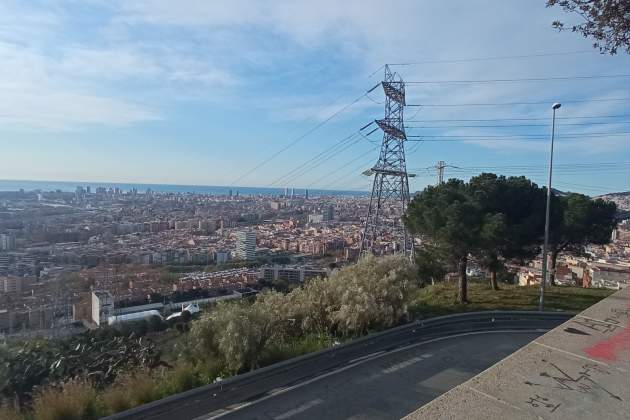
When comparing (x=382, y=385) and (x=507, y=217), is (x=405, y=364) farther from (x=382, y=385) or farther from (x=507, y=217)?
(x=507, y=217)

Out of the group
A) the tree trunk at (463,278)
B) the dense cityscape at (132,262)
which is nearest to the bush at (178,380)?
the dense cityscape at (132,262)

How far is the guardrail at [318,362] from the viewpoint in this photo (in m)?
5.03

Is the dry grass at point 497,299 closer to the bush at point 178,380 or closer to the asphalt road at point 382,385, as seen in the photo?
the asphalt road at point 382,385

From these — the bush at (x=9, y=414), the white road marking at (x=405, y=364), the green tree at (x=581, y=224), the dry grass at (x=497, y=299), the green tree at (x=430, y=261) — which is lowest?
the dry grass at (x=497, y=299)

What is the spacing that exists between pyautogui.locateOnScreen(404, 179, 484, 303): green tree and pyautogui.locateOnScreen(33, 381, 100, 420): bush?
1033cm

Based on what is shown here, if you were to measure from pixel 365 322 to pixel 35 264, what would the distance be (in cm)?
1181

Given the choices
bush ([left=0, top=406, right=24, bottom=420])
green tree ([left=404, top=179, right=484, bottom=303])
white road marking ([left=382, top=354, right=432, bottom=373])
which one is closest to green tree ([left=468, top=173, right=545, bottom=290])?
green tree ([left=404, top=179, right=484, bottom=303])

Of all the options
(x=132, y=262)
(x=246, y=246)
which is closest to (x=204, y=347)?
(x=132, y=262)

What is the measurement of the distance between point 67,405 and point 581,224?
732 inches

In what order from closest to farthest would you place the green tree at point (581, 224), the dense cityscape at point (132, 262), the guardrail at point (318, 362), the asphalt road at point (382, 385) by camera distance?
the guardrail at point (318, 362) → the asphalt road at point (382, 385) → the dense cityscape at point (132, 262) → the green tree at point (581, 224)

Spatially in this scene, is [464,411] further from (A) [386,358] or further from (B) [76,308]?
(B) [76,308]

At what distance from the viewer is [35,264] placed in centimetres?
1411

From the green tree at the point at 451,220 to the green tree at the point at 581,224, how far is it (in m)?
5.02

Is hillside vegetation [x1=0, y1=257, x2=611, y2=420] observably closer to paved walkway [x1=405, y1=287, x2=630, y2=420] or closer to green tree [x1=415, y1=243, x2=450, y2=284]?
green tree [x1=415, y1=243, x2=450, y2=284]
